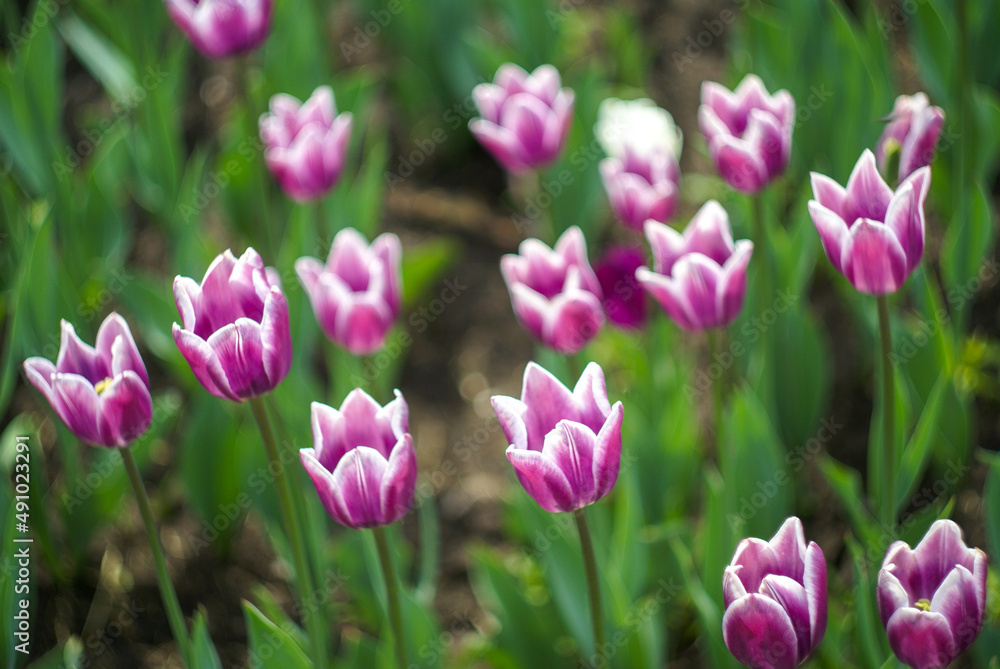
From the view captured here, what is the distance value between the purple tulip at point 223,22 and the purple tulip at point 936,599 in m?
1.44

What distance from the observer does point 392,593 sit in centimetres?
124

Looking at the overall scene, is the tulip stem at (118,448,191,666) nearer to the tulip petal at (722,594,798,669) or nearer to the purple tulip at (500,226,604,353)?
the purple tulip at (500,226,604,353)

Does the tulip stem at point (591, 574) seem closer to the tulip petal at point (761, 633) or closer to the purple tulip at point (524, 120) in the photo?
the tulip petal at point (761, 633)

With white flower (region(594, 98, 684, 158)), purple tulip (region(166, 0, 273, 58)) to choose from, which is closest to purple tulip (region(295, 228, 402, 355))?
purple tulip (region(166, 0, 273, 58))

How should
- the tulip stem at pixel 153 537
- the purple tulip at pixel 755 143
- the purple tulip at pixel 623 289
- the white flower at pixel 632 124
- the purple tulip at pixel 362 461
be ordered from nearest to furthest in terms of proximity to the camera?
the purple tulip at pixel 362 461, the tulip stem at pixel 153 537, the purple tulip at pixel 755 143, the purple tulip at pixel 623 289, the white flower at pixel 632 124

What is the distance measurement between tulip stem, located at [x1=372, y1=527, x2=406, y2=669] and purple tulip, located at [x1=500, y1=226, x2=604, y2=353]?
385 millimetres

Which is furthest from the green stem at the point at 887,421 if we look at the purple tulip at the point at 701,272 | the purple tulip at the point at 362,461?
the purple tulip at the point at 362,461

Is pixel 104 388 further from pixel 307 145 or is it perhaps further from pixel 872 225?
pixel 872 225

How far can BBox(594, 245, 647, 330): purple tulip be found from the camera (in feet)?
5.67

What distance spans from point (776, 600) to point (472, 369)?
60.3 inches

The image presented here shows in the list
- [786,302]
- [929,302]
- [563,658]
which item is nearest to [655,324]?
[786,302]

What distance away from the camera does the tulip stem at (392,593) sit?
3.87 feet

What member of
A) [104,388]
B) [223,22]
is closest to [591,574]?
[104,388]

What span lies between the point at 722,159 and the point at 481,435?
41.5 inches
